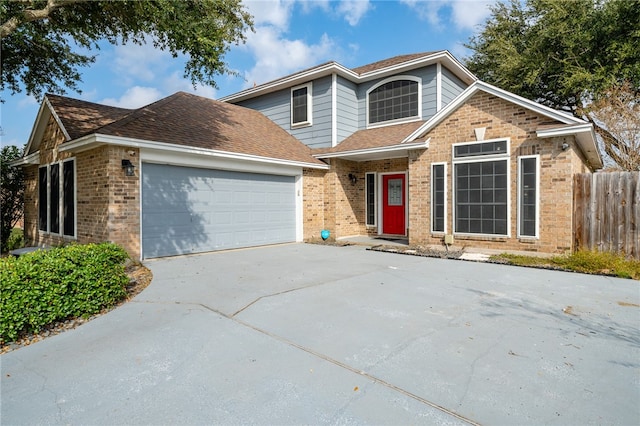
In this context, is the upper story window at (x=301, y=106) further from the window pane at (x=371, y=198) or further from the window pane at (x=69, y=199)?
the window pane at (x=69, y=199)

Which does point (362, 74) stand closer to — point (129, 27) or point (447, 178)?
point (447, 178)

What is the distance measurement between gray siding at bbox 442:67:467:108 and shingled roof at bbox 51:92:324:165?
501 centimetres

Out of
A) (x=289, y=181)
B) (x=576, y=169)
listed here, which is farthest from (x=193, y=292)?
(x=576, y=169)

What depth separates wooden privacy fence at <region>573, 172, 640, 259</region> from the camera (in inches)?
293

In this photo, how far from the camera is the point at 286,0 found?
10141mm

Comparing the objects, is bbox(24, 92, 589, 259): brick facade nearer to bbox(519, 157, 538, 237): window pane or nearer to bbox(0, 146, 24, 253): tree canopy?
bbox(519, 157, 538, 237): window pane

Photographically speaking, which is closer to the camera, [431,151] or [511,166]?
[511,166]

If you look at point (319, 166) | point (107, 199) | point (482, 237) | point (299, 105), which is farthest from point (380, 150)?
point (107, 199)

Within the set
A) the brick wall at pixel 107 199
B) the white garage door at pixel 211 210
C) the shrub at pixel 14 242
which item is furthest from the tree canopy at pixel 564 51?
the shrub at pixel 14 242

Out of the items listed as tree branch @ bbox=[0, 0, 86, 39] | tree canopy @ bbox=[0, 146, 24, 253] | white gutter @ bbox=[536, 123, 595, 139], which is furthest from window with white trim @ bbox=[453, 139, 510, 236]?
tree canopy @ bbox=[0, 146, 24, 253]

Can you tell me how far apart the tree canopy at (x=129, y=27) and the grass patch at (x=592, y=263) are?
Answer: 7.94m

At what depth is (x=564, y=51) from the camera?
15.5 meters

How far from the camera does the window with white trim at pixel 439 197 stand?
9716 millimetres

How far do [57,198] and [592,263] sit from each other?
43.3 feet
